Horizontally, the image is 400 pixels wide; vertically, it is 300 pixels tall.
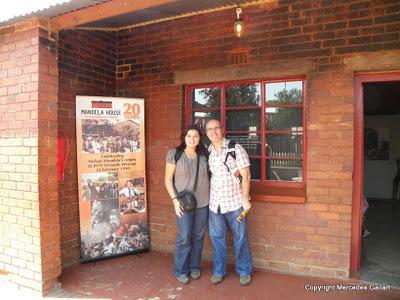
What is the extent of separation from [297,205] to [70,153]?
299cm

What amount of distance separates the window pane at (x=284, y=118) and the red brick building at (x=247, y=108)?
8cm

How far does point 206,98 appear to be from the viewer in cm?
493

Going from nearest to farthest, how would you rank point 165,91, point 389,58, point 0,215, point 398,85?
1. point 389,58
2. point 0,215
3. point 165,91
4. point 398,85

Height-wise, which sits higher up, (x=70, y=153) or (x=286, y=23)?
(x=286, y=23)

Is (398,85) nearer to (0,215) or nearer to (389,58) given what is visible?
(389,58)

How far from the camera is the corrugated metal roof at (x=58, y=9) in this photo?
3.41 m

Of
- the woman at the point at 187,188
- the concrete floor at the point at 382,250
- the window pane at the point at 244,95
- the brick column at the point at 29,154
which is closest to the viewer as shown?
the brick column at the point at 29,154

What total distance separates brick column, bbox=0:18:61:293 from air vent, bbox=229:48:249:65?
7.02ft

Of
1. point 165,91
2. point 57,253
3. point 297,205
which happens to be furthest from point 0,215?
point 297,205

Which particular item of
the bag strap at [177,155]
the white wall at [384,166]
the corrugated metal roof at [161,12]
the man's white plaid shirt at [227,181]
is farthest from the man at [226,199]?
the white wall at [384,166]

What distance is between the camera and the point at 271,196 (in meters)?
4.39

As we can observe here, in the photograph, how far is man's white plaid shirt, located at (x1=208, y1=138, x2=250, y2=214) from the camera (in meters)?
3.98

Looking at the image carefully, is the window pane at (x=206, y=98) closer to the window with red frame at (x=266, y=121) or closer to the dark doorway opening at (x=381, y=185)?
the window with red frame at (x=266, y=121)

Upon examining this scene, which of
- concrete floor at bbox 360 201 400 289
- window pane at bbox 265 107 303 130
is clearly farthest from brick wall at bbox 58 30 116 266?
concrete floor at bbox 360 201 400 289
